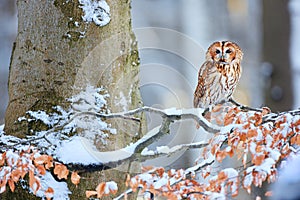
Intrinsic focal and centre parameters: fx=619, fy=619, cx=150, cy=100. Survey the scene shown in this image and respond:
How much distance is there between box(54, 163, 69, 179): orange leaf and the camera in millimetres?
2045


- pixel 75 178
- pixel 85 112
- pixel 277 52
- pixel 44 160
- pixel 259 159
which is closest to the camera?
pixel 259 159

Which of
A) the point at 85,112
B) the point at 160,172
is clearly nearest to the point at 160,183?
the point at 160,172

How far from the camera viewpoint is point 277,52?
4.07 meters

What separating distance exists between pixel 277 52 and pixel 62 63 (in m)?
2.15

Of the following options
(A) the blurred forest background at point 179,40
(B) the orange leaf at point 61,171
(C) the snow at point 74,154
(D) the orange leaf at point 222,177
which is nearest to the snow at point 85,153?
(C) the snow at point 74,154

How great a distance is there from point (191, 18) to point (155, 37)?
0.54 meters

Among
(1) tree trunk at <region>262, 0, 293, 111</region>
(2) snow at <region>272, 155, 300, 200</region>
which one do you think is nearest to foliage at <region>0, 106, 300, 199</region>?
(2) snow at <region>272, 155, 300, 200</region>

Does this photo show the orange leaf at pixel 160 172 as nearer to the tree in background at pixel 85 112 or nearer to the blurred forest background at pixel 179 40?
the tree in background at pixel 85 112

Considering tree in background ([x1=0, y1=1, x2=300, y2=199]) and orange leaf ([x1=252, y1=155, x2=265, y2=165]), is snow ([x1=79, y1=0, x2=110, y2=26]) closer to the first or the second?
tree in background ([x1=0, y1=1, x2=300, y2=199])

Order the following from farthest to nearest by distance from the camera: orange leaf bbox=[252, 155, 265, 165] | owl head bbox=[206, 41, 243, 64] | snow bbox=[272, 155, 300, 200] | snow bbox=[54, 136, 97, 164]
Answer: owl head bbox=[206, 41, 243, 64]
snow bbox=[54, 136, 97, 164]
orange leaf bbox=[252, 155, 265, 165]
snow bbox=[272, 155, 300, 200]

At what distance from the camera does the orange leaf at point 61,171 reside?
204 centimetres

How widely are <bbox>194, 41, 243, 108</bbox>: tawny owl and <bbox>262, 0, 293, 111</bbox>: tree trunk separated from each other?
3.40ft

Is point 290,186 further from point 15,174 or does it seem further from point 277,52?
point 277,52

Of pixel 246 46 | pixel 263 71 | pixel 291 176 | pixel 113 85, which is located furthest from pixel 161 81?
pixel 291 176
